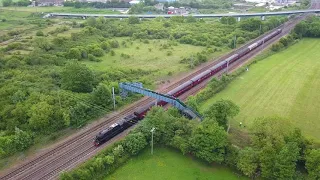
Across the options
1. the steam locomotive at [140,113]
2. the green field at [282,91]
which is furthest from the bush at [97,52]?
the green field at [282,91]

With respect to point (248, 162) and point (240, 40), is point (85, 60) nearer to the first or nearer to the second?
point (240, 40)

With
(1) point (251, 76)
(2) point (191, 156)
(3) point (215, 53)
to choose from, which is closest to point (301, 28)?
(3) point (215, 53)

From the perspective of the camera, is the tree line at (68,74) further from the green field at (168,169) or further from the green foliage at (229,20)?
the green field at (168,169)

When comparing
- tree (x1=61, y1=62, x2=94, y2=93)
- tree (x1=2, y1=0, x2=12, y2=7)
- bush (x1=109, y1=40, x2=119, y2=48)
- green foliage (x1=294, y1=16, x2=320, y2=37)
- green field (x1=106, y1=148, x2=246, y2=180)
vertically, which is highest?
tree (x1=2, y1=0, x2=12, y2=7)

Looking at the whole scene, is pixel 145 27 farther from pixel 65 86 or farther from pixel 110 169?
pixel 110 169

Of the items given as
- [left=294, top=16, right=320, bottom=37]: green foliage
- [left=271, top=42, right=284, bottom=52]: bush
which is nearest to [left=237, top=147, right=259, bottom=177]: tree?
[left=271, top=42, right=284, bottom=52]: bush

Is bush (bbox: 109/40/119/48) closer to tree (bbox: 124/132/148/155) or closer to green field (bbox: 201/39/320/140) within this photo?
green field (bbox: 201/39/320/140)
